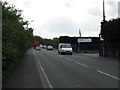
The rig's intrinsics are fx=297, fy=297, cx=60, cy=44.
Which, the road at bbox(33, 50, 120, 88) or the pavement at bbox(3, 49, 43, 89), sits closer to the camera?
the pavement at bbox(3, 49, 43, 89)

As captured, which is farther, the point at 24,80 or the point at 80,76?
Result: the point at 80,76

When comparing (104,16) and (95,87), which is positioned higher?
(104,16)

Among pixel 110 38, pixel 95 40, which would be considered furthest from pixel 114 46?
pixel 95 40

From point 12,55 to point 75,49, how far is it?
189ft

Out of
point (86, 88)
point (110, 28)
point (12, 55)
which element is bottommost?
point (86, 88)

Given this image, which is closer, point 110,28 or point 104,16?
point 110,28

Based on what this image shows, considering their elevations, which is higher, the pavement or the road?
the pavement

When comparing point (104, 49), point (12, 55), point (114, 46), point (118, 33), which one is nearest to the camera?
point (12, 55)

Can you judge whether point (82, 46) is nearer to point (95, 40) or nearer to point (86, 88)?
point (95, 40)

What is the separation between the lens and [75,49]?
233 feet

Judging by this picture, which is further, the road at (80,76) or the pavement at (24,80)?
the road at (80,76)

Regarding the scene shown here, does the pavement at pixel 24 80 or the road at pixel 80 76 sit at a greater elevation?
the pavement at pixel 24 80

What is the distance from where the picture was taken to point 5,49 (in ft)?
39.4

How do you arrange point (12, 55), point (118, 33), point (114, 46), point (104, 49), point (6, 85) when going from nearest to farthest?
point (6, 85) < point (12, 55) < point (118, 33) < point (114, 46) < point (104, 49)
